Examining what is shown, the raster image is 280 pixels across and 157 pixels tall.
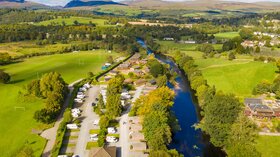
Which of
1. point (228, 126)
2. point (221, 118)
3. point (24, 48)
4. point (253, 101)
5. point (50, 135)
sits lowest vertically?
point (50, 135)

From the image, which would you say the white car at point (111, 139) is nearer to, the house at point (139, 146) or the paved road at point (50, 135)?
the house at point (139, 146)

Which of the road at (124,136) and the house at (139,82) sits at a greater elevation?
the house at (139,82)

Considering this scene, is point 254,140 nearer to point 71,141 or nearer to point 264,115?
point 264,115

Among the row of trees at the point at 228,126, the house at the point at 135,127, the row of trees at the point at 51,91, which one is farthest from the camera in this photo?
the row of trees at the point at 51,91

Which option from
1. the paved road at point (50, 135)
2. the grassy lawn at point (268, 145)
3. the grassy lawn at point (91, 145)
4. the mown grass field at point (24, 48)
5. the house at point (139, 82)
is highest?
the mown grass field at point (24, 48)

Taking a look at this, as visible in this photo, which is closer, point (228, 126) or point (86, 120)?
point (228, 126)

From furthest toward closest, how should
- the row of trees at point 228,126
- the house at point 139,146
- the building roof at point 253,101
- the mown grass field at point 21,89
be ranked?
1. the building roof at point 253,101
2. the mown grass field at point 21,89
3. the house at point 139,146
4. the row of trees at point 228,126

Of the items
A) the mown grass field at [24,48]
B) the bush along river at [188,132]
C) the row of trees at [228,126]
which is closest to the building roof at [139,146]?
the bush along river at [188,132]

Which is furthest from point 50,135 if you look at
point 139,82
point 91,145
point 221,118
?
point 139,82

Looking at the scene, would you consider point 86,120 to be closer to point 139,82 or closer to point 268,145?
point 139,82
